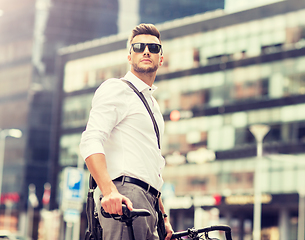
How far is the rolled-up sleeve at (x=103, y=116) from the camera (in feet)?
9.16

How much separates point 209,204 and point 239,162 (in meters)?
4.80

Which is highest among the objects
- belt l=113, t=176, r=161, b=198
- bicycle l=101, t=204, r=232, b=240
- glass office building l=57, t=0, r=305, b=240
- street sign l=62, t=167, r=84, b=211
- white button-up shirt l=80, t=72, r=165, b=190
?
glass office building l=57, t=0, r=305, b=240

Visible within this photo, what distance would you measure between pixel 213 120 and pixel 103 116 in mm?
52488

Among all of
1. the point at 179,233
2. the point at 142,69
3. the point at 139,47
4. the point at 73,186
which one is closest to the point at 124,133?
the point at 142,69

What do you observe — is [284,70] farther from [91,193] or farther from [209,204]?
[91,193]

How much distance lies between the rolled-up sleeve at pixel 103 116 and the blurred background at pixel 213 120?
94.5 feet

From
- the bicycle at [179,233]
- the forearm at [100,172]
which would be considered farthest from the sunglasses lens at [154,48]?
the bicycle at [179,233]

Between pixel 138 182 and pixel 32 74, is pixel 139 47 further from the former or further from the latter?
pixel 32 74

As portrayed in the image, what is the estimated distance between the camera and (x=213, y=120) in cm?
5503

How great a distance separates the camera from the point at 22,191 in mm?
77688

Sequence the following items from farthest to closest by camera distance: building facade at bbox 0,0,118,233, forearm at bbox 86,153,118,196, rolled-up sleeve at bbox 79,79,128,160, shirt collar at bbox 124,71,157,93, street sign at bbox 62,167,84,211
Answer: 1. building facade at bbox 0,0,118,233
2. street sign at bbox 62,167,84,211
3. shirt collar at bbox 124,71,157,93
4. rolled-up sleeve at bbox 79,79,128,160
5. forearm at bbox 86,153,118,196

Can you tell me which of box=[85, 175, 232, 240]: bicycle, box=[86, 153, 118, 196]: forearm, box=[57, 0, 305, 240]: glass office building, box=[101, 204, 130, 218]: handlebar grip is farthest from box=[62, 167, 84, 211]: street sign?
box=[57, 0, 305, 240]: glass office building

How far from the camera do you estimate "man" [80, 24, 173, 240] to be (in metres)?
2.77

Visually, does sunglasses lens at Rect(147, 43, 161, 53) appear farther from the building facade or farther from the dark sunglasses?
the building facade
